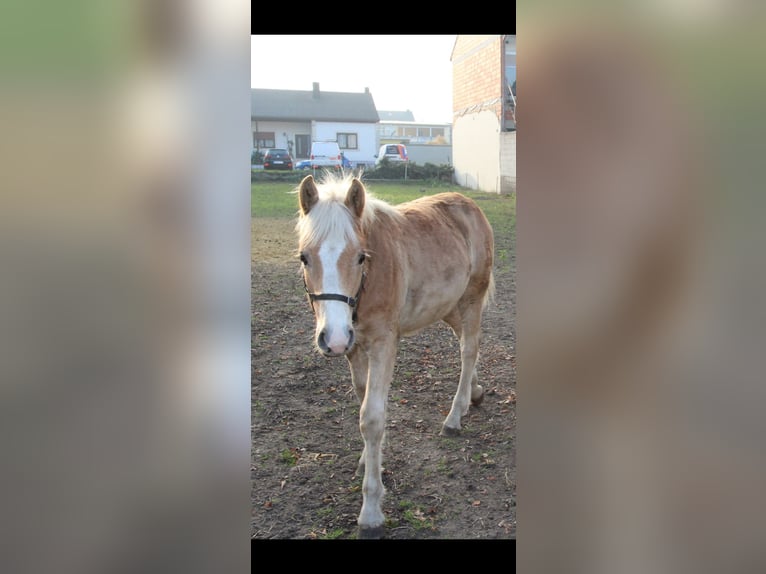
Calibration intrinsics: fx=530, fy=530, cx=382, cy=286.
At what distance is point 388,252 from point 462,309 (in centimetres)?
131

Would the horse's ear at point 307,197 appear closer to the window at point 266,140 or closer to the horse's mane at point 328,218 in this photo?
the horse's mane at point 328,218

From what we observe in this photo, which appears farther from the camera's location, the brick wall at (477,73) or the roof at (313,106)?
the roof at (313,106)

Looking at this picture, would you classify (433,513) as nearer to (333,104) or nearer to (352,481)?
(352,481)

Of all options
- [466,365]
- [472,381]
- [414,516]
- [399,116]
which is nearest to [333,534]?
[414,516]

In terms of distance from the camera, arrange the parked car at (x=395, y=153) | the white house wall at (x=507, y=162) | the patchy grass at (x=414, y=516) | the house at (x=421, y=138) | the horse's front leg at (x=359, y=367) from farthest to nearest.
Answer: the house at (x=421, y=138), the parked car at (x=395, y=153), the white house wall at (x=507, y=162), the horse's front leg at (x=359, y=367), the patchy grass at (x=414, y=516)

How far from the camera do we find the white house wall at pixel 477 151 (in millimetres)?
13914

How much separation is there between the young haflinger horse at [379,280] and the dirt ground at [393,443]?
0.71ft

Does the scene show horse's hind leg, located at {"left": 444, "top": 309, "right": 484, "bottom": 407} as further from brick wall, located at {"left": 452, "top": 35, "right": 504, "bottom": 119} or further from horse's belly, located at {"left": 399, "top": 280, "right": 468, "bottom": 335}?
brick wall, located at {"left": 452, "top": 35, "right": 504, "bottom": 119}

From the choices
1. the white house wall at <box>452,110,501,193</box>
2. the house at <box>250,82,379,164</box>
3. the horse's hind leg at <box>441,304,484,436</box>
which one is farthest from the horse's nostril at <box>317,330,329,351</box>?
the house at <box>250,82,379,164</box>

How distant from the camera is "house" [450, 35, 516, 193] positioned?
43.8ft

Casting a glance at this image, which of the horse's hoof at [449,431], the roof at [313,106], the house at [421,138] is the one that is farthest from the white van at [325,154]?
the horse's hoof at [449,431]

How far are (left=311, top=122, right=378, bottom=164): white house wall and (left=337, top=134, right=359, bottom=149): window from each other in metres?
0.19
